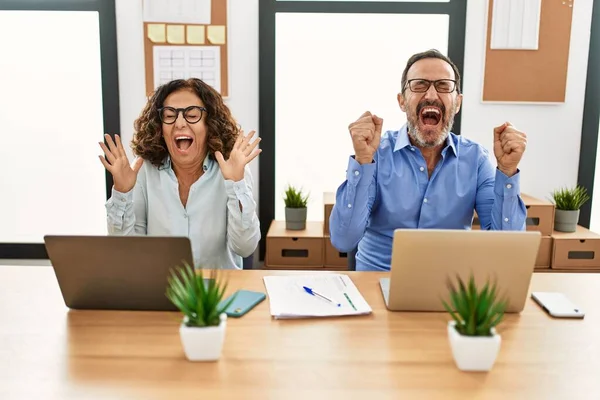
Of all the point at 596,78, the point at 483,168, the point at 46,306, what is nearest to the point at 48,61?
the point at 46,306

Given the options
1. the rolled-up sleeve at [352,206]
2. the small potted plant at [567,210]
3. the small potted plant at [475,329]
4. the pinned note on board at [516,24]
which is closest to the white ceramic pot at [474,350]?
the small potted plant at [475,329]

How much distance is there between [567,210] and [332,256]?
1.46m

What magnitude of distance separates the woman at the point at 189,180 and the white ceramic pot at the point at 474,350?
3.31ft

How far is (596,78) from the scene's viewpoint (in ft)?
11.0

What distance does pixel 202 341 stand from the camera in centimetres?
104

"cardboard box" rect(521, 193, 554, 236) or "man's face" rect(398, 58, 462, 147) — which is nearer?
"man's face" rect(398, 58, 462, 147)

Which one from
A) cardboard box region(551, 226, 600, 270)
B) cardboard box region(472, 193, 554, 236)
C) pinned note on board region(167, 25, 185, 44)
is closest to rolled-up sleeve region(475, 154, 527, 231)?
cardboard box region(472, 193, 554, 236)

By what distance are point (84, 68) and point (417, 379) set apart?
323 cm

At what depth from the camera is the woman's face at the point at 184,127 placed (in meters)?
1.98

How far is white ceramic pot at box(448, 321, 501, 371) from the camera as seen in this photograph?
3.25 ft

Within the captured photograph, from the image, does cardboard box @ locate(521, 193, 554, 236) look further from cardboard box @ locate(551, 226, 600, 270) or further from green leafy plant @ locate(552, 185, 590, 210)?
green leafy plant @ locate(552, 185, 590, 210)

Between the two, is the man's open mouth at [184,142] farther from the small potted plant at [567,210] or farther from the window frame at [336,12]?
the small potted plant at [567,210]

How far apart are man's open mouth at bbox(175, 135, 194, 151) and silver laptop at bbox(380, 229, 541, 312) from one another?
3.48ft

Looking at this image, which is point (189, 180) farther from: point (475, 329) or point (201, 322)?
point (475, 329)
